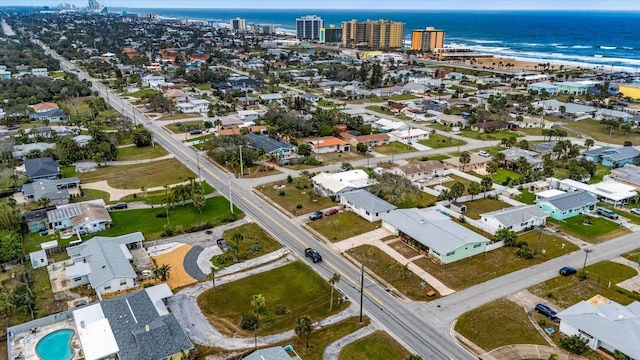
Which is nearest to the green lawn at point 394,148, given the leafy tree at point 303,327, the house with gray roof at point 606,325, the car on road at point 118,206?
the car on road at point 118,206

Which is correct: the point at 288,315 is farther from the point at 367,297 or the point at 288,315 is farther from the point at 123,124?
the point at 123,124

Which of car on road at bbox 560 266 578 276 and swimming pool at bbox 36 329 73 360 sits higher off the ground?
car on road at bbox 560 266 578 276

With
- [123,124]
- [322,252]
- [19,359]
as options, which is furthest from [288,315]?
[123,124]

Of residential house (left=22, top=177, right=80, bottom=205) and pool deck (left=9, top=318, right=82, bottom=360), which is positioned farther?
residential house (left=22, top=177, right=80, bottom=205)

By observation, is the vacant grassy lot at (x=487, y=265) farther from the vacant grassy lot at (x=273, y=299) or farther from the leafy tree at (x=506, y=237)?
the vacant grassy lot at (x=273, y=299)

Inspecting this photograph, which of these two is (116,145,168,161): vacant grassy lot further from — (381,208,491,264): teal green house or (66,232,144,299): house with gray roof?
(381,208,491,264): teal green house

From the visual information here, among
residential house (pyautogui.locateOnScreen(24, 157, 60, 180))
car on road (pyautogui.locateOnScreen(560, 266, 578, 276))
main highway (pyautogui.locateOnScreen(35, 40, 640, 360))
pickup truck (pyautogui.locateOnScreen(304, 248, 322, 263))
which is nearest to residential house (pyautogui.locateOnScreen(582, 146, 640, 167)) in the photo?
main highway (pyautogui.locateOnScreen(35, 40, 640, 360))

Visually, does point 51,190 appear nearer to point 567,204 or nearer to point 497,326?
point 497,326

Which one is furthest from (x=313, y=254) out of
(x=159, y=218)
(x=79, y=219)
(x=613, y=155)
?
(x=613, y=155)
